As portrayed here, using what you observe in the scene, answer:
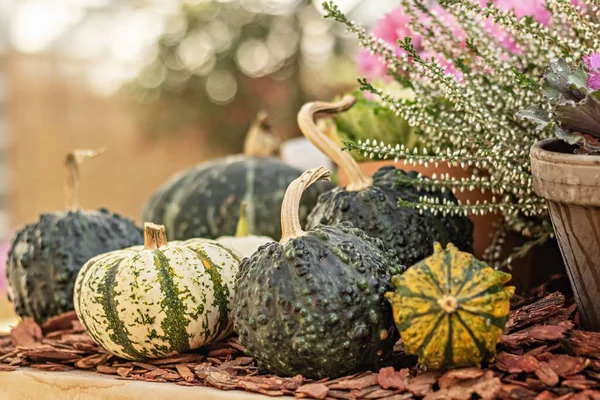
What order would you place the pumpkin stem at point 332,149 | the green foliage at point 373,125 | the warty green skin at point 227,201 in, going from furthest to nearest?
the warty green skin at point 227,201 → the green foliage at point 373,125 → the pumpkin stem at point 332,149

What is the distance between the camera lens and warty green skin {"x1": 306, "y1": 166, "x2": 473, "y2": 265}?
4.21 ft

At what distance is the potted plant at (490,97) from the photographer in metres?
1.22

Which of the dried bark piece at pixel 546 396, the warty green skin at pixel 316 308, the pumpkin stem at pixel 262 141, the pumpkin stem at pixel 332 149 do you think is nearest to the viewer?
the dried bark piece at pixel 546 396

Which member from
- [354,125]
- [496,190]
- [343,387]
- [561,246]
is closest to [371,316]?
[343,387]

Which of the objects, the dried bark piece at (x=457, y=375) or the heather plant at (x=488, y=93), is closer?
the dried bark piece at (x=457, y=375)

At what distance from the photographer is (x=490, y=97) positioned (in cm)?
133

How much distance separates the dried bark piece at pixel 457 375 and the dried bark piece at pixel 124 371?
516mm

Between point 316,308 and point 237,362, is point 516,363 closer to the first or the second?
point 316,308

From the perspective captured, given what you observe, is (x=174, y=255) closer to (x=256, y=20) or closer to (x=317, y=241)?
(x=317, y=241)

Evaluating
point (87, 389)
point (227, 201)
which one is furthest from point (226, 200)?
point (87, 389)

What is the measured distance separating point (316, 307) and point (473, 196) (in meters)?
Answer: 0.62

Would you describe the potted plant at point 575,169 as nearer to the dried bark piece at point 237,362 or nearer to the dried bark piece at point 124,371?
the dried bark piece at point 237,362

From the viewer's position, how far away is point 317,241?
1081mm

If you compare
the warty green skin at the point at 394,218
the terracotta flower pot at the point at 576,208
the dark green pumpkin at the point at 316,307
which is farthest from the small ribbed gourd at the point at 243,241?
the terracotta flower pot at the point at 576,208
